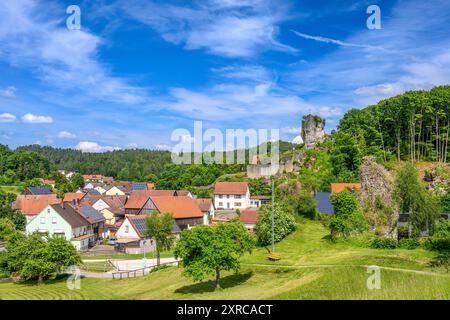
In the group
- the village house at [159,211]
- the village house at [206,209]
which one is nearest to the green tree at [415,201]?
the village house at [159,211]

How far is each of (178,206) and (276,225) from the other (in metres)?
23.2

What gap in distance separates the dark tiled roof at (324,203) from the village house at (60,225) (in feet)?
104

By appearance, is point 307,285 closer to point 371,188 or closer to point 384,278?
point 384,278

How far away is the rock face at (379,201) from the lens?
34625 mm

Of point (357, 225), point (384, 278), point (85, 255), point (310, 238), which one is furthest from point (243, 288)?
point (85, 255)

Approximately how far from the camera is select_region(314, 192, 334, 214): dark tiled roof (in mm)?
50522

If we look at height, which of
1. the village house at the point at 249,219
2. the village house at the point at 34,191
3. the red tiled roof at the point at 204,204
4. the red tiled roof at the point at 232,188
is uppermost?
the red tiled roof at the point at 232,188

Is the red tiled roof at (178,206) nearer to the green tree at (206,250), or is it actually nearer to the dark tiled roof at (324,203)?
the dark tiled roof at (324,203)

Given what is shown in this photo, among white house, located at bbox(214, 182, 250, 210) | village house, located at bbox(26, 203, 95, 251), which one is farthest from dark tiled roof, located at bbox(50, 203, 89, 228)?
white house, located at bbox(214, 182, 250, 210)

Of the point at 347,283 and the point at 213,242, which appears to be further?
the point at 213,242

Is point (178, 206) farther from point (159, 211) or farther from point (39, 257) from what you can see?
point (39, 257)

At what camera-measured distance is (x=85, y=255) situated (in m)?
46.8

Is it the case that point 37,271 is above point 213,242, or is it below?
below
